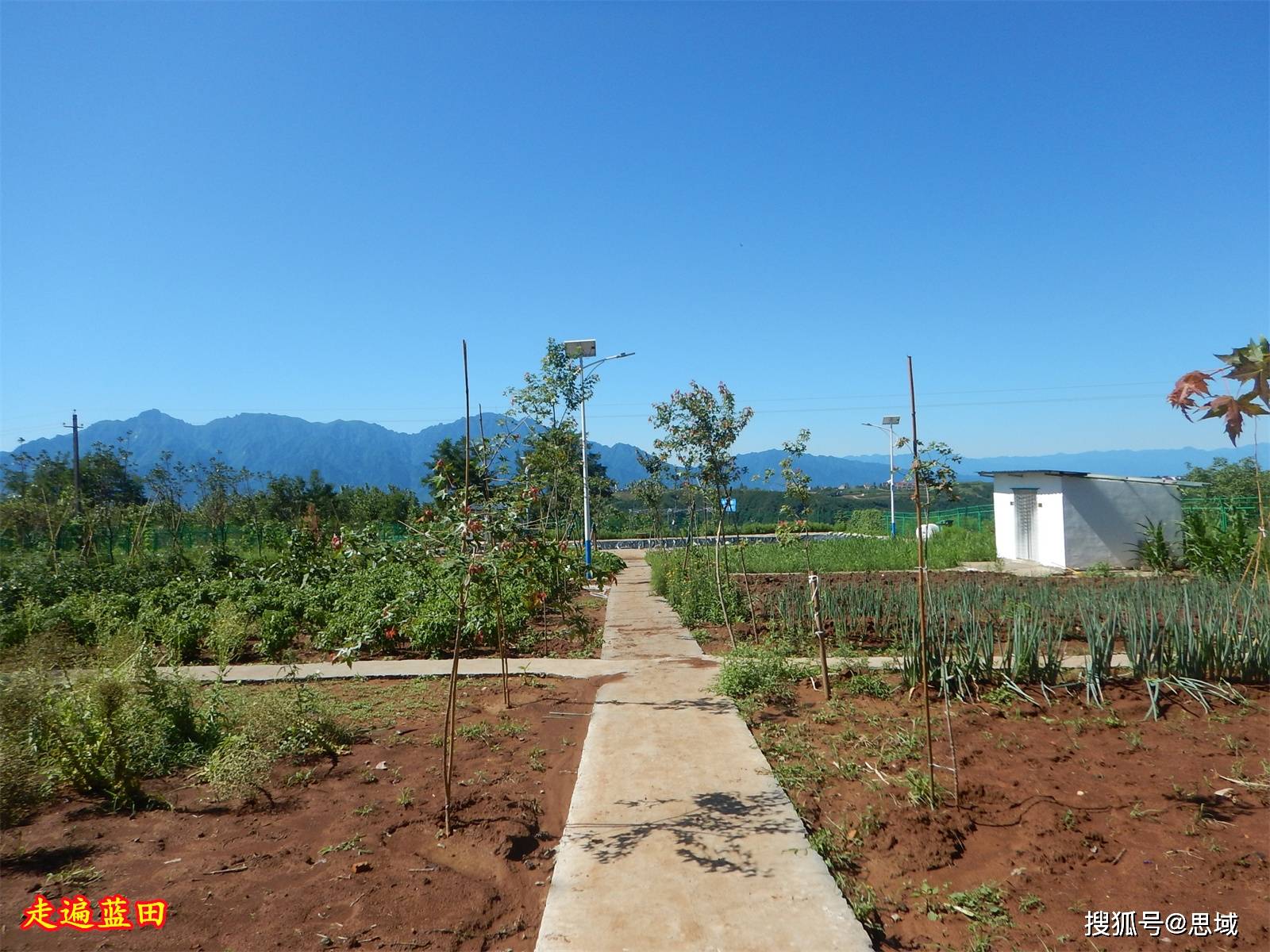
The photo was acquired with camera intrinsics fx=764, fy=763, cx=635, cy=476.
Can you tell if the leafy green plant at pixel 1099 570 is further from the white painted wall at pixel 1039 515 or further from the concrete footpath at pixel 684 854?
the concrete footpath at pixel 684 854

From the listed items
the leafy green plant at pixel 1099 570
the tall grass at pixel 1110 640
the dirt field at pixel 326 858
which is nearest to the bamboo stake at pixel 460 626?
the dirt field at pixel 326 858

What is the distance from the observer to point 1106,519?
1709 cm

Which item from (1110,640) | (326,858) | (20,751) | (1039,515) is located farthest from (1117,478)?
(20,751)

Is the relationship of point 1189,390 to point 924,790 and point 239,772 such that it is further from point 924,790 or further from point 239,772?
point 239,772

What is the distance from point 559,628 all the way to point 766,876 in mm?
6784

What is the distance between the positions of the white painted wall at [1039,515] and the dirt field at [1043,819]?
12430 millimetres

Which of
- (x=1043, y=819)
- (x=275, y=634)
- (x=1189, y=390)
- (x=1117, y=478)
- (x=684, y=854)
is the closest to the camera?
(x=1189, y=390)

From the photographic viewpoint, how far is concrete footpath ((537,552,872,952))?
2988mm

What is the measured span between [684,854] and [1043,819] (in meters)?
1.82

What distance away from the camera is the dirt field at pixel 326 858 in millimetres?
2975

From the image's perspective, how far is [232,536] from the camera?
973 inches

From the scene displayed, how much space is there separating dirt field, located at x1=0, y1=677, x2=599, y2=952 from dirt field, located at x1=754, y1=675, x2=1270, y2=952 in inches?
58.9

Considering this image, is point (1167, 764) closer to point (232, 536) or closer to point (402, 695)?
point (402, 695)

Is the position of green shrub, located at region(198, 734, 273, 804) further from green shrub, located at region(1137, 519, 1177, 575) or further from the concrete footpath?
green shrub, located at region(1137, 519, 1177, 575)
